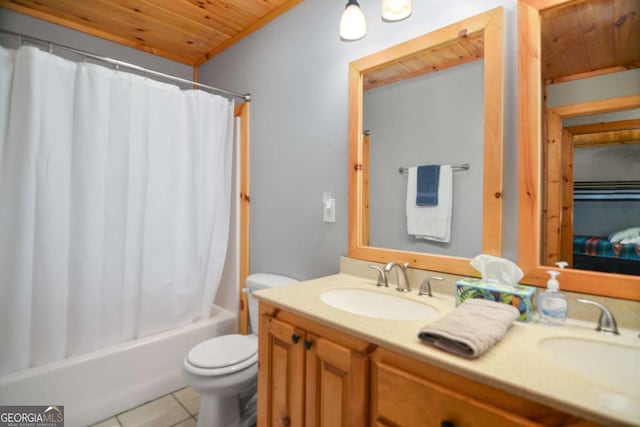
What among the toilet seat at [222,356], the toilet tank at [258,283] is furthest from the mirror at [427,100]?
the toilet seat at [222,356]

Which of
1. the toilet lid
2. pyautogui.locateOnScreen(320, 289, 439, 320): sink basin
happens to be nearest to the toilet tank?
the toilet lid

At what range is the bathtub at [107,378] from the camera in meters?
1.49

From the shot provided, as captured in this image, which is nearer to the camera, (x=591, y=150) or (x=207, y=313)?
(x=591, y=150)

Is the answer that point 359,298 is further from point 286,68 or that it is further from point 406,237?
point 286,68

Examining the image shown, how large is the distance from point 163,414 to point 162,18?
99.0 inches

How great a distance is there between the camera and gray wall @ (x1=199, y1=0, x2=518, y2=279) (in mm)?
1534

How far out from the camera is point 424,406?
76 centimetres

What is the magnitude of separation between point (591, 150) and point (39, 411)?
2586 mm

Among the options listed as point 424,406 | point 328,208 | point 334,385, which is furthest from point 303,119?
point 424,406

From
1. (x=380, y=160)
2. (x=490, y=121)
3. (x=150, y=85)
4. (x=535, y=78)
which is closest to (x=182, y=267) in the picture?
(x=150, y=85)

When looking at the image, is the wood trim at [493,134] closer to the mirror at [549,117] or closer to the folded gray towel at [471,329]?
the mirror at [549,117]

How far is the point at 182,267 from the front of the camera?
2.01m

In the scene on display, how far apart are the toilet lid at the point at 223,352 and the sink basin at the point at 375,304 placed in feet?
1.87

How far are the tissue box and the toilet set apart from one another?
3.44ft
